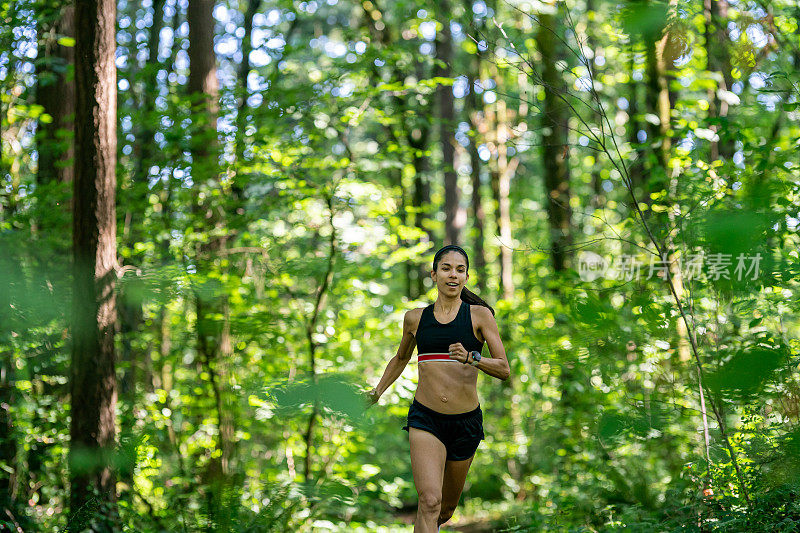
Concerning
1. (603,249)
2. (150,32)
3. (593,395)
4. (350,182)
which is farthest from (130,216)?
(603,249)

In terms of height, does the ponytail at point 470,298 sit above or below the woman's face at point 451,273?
below

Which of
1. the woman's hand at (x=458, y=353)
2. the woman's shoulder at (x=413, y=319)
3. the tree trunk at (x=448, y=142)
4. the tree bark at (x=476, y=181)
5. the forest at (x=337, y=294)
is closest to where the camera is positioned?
the woman's hand at (x=458, y=353)

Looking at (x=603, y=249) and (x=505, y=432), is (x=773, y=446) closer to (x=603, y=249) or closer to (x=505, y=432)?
(x=603, y=249)

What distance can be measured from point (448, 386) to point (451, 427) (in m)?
0.28

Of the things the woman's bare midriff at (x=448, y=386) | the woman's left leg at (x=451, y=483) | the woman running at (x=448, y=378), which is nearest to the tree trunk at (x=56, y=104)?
the woman running at (x=448, y=378)

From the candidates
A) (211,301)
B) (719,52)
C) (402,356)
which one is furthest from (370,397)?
(719,52)

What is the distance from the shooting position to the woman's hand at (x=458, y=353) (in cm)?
450

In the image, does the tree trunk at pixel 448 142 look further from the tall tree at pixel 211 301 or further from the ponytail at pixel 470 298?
the ponytail at pixel 470 298

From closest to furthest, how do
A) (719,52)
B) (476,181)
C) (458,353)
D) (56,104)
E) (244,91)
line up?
(458,353) → (244,91) → (719,52) → (56,104) → (476,181)

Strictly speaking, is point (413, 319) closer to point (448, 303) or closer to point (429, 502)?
point (448, 303)

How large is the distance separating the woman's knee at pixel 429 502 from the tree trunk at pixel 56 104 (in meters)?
7.03

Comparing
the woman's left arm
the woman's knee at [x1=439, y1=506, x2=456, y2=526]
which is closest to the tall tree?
the woman's knee at [x1=439, y1=506, x2=456, y2=526]

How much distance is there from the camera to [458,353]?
4.50 meters

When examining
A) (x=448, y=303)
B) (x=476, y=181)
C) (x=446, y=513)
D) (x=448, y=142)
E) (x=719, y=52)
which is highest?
(x=719, y=52)
